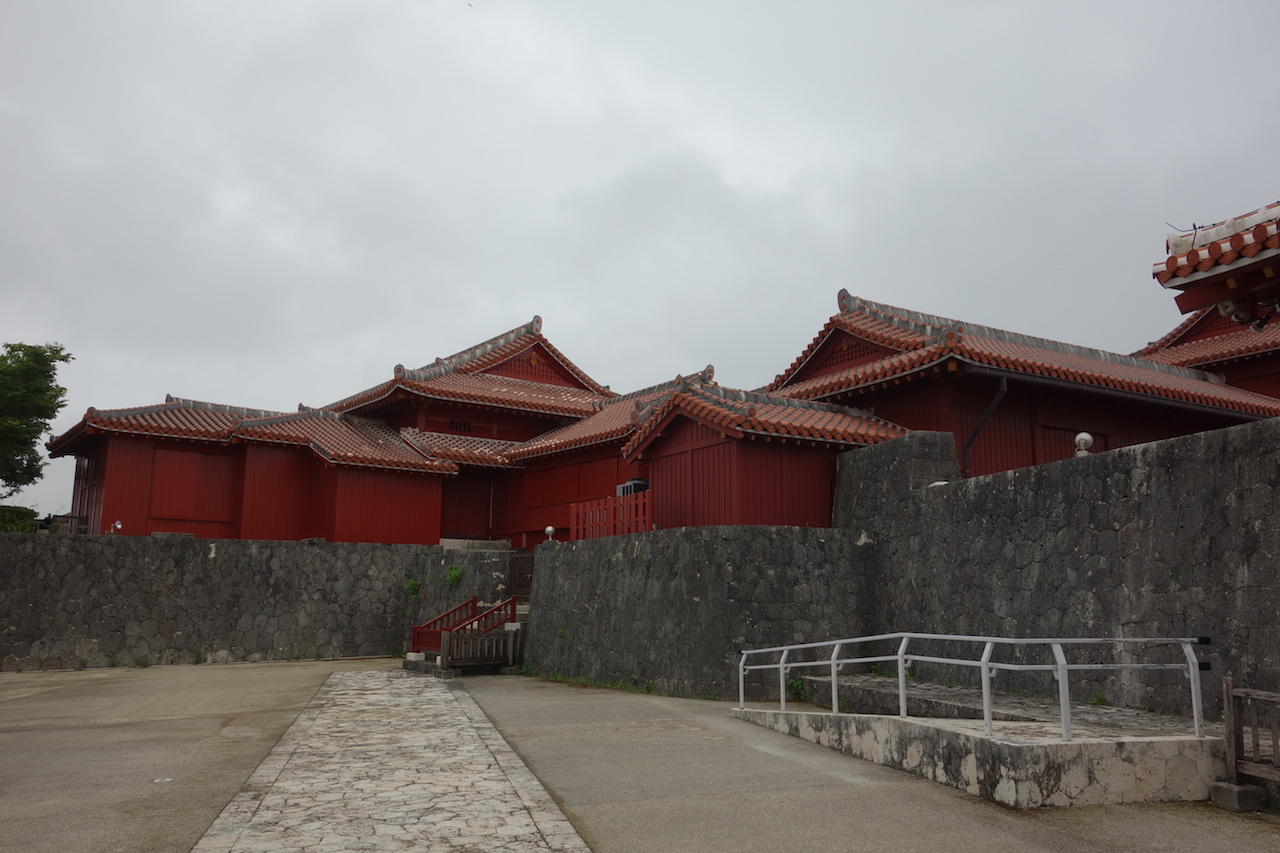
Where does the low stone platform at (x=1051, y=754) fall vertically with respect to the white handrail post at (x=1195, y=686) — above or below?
below

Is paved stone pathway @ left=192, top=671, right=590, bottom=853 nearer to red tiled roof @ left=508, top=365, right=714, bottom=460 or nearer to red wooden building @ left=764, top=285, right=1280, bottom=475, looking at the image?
red wooden building @ left=764, top=285, right=1280, bottom=475

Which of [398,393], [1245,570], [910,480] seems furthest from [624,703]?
[398,393]

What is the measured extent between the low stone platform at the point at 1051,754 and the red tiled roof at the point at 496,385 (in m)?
17.7

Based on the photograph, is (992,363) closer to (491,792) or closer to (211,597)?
(491,792)

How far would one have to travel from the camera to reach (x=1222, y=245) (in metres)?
5.78

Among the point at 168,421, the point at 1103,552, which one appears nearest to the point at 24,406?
the point at 168,421

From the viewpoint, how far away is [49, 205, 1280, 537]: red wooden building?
569 inches

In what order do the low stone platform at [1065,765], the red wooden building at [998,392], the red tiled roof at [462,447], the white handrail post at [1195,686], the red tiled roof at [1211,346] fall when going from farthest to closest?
the red tiled roof at [462,447]
the red tiled roof at [1211,346]
the red wooden building at [998,392]
the white handrail post at [1195,686]
the low stone platform at [1065,765]

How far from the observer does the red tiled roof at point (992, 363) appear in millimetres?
14266

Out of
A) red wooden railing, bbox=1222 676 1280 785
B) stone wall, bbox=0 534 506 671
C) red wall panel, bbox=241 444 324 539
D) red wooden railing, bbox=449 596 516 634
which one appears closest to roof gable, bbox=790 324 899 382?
red wooden railing, bbox=449 596 516 634

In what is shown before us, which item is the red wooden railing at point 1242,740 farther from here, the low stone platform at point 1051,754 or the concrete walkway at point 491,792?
the concrete walkway at point 491,792

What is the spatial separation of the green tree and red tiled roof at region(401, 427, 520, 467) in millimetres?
11349

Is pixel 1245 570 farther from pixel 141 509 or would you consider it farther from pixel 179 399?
pixel 179 399

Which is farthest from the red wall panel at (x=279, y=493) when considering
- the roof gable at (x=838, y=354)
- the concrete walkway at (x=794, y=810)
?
the concrete walkway at (x=794, y=810)
